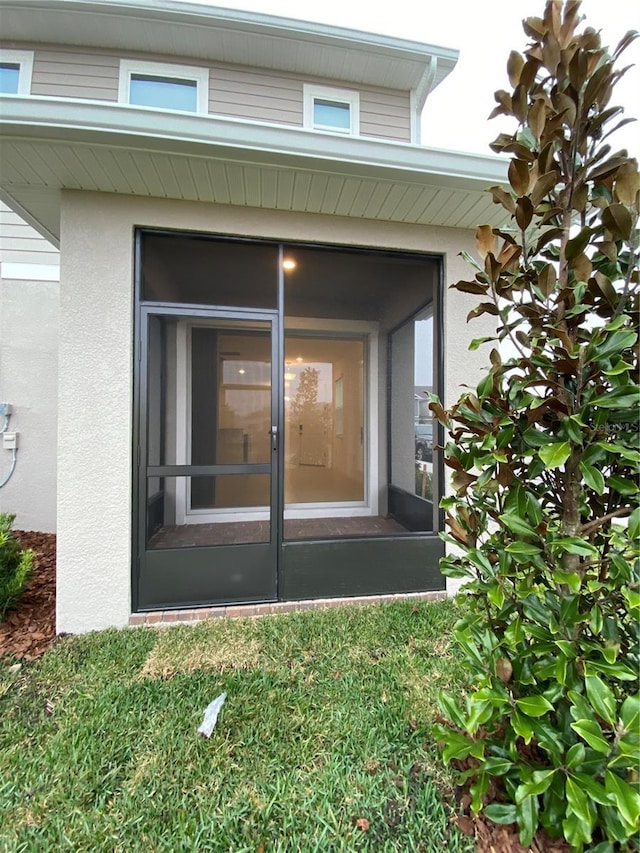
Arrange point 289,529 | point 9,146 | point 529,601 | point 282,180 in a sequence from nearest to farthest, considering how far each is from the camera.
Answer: point 529,601, point 9,146, point 282,180, point 289,529

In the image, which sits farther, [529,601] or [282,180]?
[282,180]

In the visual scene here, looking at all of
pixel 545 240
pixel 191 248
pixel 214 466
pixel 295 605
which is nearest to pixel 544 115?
A: pixel 545 240

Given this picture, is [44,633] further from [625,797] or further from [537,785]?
[625,797]

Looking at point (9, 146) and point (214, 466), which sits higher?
point (9, 146)

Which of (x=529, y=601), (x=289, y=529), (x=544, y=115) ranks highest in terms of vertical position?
(x=544, y=115)

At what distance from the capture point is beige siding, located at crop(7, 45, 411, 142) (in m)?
3.85

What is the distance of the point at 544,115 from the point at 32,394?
210 inches

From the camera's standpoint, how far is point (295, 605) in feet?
8.97

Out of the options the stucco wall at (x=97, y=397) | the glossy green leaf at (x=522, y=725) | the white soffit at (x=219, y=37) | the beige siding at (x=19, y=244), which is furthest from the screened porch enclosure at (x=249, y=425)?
the white soffit at (x=219, y=37)

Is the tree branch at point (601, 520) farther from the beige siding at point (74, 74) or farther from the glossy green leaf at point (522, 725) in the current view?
the beige siding at point (74, 74)

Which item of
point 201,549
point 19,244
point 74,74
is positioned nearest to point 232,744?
point 201,549

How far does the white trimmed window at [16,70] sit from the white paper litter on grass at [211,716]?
6.20 metres

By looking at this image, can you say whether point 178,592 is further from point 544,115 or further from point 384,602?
point 544,115

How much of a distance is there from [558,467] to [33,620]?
3.57 metres
